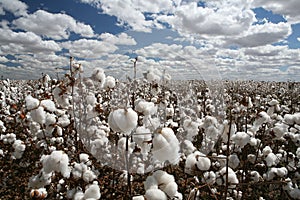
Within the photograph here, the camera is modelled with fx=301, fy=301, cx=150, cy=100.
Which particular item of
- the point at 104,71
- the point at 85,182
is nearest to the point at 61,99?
the point at 104,71

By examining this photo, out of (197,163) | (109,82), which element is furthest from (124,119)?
(109,82)

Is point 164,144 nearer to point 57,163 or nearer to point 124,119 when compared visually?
point 124,119

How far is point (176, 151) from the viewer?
1.91m

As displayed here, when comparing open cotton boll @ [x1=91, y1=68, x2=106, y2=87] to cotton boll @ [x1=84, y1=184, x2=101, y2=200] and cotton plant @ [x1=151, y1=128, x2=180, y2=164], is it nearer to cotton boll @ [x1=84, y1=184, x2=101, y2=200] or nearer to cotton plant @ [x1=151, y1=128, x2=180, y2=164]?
cotton boll @ [x1=84, y1=184, x2=101, y2=200]

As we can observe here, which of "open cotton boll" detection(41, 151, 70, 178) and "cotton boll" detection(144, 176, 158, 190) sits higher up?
"cotton boll" detection(144, 176, 158, 190)

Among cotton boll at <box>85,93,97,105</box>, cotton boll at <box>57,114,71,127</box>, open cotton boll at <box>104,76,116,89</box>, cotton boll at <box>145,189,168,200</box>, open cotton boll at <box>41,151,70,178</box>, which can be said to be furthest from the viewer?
cotton boll at <box>57,114,71,127</box>

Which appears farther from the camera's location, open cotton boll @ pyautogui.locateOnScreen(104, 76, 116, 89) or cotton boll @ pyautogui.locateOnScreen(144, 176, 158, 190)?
open cotton boll @ pyautogui.locateOnScreen(104, 76, 116, 89)

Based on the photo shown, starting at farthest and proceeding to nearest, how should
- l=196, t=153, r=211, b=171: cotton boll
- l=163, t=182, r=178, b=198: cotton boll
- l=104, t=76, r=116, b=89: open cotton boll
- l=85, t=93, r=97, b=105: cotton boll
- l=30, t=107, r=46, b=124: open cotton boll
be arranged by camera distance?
l=85, t=93, r=97, b=105: cotton boll
l=104, t=76, r=116, b=89: open cotton boll
l=30, t=107, r=46, b=124: open cotton boll
l=196, t=153, r=211, b=171: cotton boll
l=163, t=182, r=178, b=198: cotton boll

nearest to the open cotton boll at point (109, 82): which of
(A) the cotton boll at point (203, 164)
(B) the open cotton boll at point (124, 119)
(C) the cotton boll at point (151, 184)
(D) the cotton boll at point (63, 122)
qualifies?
(B) the open cotton boll at point (124, 119)

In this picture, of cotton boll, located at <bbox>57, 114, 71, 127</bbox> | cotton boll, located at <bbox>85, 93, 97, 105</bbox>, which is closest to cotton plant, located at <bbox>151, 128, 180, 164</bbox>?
cotton boll, located at <bbox>85, 93, 97, 105</bbox>

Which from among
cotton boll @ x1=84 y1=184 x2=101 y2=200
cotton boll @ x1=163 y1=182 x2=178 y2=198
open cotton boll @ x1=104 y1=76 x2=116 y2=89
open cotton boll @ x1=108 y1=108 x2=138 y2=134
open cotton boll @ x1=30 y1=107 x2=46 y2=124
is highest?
open cotton boll @ x1=104 y1=76 x2=116 y2=89

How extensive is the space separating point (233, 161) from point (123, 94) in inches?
82.5

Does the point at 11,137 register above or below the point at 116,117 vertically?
Result: below

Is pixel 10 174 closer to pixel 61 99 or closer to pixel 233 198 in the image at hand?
pixel 61 99
